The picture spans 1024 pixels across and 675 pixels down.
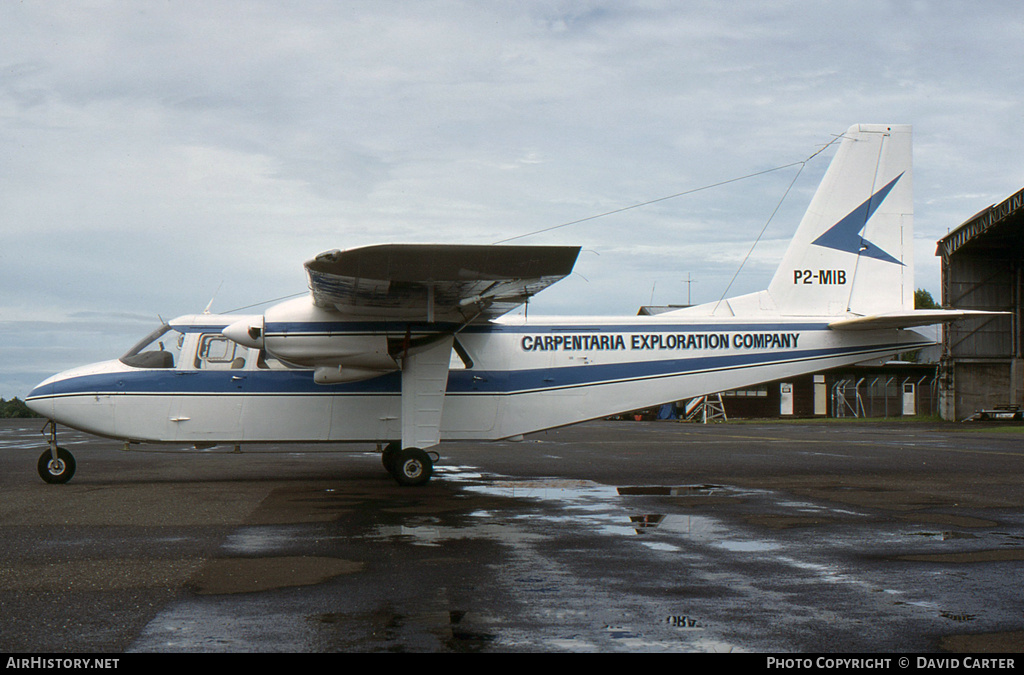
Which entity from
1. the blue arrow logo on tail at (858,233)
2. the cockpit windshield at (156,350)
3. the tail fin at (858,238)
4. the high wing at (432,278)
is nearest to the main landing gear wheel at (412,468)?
the high wing at (432,278)

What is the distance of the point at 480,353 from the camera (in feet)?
43.8

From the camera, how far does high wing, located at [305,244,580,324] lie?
952 cm

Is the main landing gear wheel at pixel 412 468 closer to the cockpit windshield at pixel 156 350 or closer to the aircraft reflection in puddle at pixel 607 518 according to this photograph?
the aircraft reflection in puddle at pixel 607 518

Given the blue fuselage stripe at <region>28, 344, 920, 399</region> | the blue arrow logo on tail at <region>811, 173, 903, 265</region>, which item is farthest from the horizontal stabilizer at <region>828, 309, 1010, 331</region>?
the blue arrow logo on tail at <region>811, 173, 903, 265</region>

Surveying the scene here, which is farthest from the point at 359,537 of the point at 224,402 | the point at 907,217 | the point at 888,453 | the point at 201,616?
the point at 888,453

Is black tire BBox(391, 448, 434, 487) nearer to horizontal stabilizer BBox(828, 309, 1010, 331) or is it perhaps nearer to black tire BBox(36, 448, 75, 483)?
black tire BBox(36, 448, 75, 483)

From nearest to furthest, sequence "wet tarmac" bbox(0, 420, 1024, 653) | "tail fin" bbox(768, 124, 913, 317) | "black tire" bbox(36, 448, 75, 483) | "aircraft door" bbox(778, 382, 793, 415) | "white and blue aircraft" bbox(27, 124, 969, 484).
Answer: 1. "wet tarmac" bbox(0, 420, 1024, 653)
2. "white and blue aircraft" bbox(27, 124, 969, 484)
3. "black tire" bbox(36, 448, 75, 483)
4. "tail fin" bbox(768, 124, 913, 317)
5. "aircraft door" bbox(778, 382, 793, 415)

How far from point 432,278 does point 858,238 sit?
8.16m

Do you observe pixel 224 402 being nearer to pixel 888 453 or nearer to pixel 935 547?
pixel 935 547

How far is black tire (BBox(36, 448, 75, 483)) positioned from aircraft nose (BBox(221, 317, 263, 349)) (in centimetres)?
320

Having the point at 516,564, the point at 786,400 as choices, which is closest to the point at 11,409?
the point at 786,400

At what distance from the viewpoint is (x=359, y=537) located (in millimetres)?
7699

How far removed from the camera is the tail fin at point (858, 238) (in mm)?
14203

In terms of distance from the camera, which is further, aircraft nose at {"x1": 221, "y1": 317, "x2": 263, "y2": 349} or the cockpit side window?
the cockpit side window
